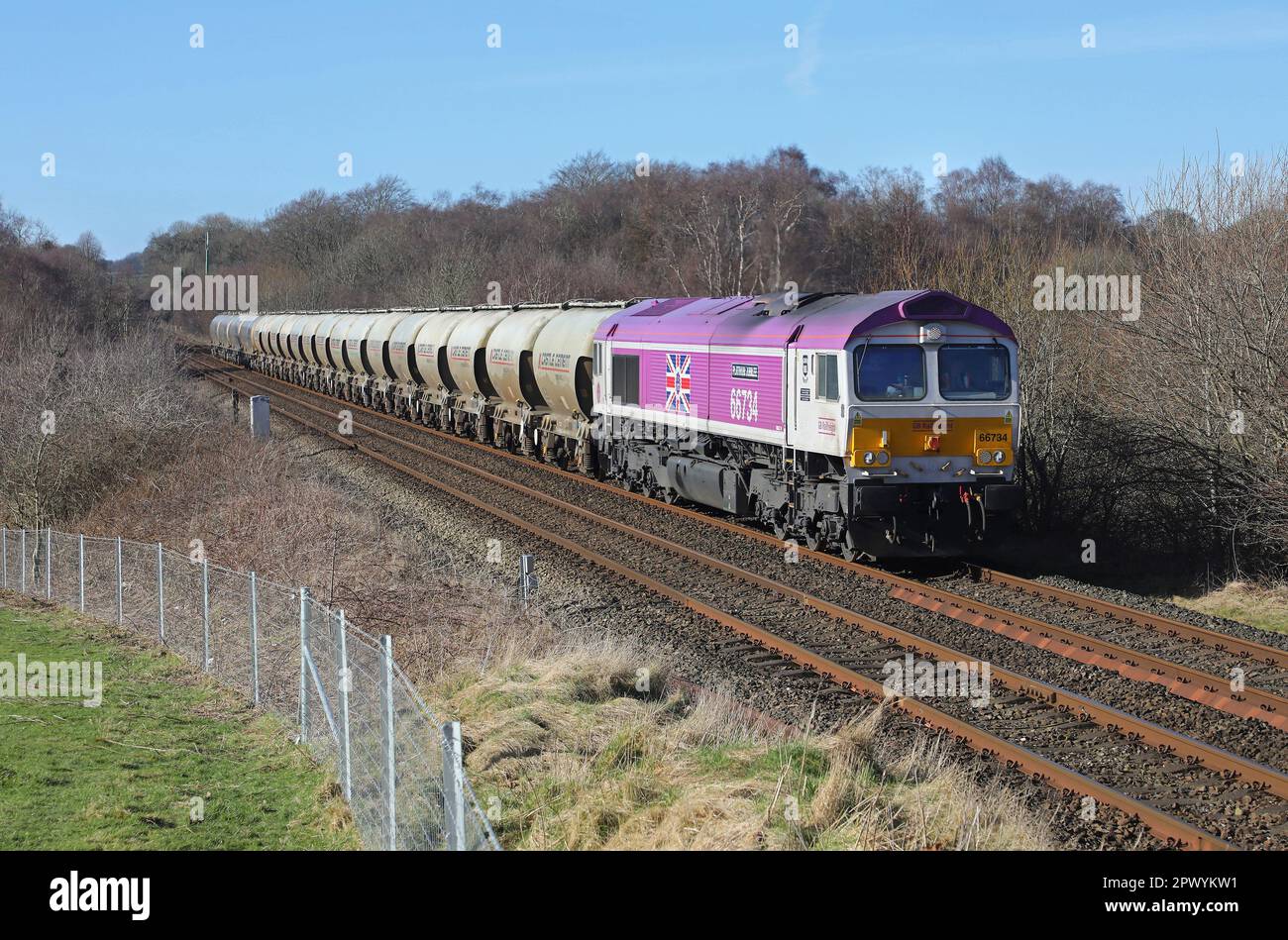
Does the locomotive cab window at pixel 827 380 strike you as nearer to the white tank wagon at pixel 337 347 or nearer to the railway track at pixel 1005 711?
the railway track at pixel 1005 711

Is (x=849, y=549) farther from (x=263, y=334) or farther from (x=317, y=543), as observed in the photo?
(x=263, y=334)

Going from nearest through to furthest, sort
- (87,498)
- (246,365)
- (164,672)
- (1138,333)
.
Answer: (164,672), (1138,333), (87,498), (246,365)

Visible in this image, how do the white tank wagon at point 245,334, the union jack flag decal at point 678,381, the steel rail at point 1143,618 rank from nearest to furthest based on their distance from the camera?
the steel rail at point 1143,618 < the union jack flag decal at point 678,381 < the white tank wagon at point 245,334

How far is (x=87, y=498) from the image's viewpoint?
78.5 feet

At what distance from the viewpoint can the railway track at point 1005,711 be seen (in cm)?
813

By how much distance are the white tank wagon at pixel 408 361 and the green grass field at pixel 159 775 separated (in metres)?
24.3

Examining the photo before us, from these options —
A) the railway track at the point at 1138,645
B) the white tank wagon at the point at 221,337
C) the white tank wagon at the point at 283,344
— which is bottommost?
the railway track at the point at 1138,645

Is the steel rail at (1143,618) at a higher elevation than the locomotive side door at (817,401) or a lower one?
lower

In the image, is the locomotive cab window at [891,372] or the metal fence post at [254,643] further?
the locomotive cab window at [891,372]

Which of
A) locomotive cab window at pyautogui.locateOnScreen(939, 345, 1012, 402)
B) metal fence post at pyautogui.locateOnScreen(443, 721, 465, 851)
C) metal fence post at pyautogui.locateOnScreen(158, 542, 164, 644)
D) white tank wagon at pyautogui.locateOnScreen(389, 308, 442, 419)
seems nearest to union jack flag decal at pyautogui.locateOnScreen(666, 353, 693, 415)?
locomotive cab window at pyautogui.locateOnScreen(939, 345, 1012, 402)

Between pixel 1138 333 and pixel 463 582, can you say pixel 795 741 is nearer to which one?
pixel 463 582

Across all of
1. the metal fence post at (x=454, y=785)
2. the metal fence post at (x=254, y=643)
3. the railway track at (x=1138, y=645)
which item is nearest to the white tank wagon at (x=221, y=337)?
the metal fence post at (x=254, y=643)
